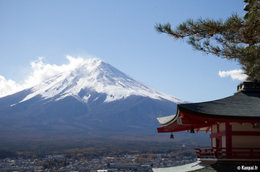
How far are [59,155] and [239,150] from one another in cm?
12195

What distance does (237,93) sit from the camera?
18.1 metres

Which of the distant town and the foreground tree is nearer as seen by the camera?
the foreground tree

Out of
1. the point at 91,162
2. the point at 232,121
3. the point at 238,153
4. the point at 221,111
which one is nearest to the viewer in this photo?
the point at 232,121

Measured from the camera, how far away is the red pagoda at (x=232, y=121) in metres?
14.5

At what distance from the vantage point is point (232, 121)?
14734mm

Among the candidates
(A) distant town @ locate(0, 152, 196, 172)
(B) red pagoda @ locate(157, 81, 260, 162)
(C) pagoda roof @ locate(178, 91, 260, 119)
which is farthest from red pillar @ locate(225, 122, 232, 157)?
(A) distant town @ locate(0, 152, 196, 172)

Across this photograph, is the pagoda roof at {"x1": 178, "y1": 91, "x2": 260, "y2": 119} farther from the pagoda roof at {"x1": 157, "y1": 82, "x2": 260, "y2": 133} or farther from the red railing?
the red railing

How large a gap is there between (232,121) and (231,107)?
106cm

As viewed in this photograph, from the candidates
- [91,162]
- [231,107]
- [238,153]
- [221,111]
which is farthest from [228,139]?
[91,162]

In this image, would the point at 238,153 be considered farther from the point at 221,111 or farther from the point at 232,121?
the point at 221,111

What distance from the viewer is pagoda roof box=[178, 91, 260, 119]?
14.3 meters

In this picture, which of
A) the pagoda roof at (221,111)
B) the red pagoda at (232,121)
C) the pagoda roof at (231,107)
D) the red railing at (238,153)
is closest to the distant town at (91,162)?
the red pagoda at (232,121)

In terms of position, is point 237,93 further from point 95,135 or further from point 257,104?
point 95,135

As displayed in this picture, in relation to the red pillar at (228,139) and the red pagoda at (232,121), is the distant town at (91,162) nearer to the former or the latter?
the red pagoda at (232,121)
